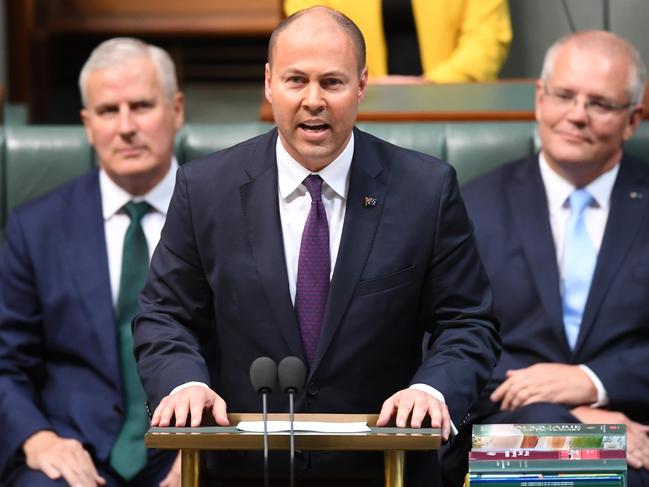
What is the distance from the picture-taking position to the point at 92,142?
370 cm

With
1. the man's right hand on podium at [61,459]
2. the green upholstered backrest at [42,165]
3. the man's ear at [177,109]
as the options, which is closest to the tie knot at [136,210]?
the man's ear at [177,109]

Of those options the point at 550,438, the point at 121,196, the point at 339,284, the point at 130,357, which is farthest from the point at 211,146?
the point at 550,438

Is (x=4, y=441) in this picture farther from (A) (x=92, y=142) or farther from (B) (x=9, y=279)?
(A) (x=92, y=142)

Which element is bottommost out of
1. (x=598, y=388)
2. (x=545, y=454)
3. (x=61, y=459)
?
(x=61, y=459)

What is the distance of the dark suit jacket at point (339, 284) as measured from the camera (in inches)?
103

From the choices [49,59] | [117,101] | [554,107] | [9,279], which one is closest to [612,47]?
[554,107]

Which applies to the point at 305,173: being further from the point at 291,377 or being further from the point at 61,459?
the point at 61,459

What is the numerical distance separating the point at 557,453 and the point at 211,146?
1.90 m

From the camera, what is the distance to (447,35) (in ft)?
14.7

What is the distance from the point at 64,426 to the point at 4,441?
15 cm

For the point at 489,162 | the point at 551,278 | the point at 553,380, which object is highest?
the point at 489,162

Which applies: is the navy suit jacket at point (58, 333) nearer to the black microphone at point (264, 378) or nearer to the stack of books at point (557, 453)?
the black microphone at point (264, 378)

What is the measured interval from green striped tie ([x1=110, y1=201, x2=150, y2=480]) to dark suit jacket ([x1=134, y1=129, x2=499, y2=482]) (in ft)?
2.08

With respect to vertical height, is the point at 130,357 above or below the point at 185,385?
below
